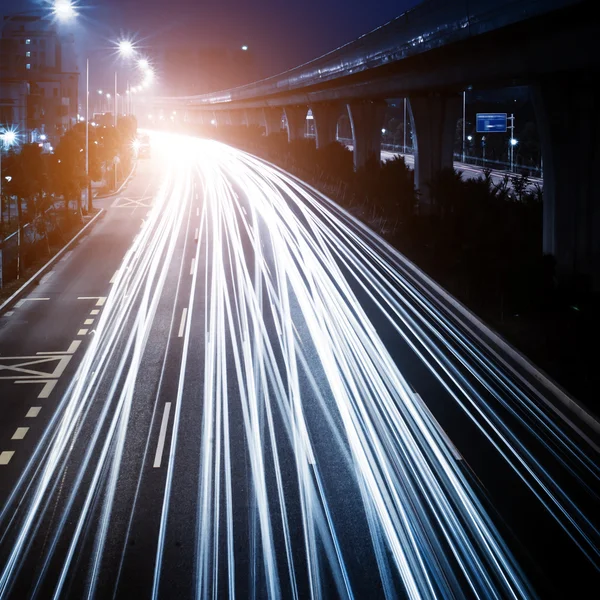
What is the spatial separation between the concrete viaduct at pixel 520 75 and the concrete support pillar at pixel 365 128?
31.3ft

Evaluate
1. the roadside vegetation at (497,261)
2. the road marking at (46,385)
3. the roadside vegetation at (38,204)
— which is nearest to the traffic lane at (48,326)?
the road marking at (46,385)

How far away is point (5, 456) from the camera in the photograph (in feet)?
40.0

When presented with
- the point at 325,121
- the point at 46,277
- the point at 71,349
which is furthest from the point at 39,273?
the point at 325,121

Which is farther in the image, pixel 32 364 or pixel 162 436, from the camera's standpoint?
pixel 32 364

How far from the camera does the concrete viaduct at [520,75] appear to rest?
19016 mm

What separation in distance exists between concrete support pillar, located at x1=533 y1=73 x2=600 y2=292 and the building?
220ft

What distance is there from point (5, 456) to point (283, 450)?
427cm

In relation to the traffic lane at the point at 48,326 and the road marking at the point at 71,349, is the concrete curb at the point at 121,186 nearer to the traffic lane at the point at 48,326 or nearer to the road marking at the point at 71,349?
the traffic lane at the point at 48,326

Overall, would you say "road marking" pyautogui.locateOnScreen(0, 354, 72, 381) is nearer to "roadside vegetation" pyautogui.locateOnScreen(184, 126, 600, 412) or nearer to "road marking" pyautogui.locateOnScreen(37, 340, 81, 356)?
"road marking" pyautogui.locateOnScreen(37, 340, 81, 356)

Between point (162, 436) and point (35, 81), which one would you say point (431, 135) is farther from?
point (35, 81)

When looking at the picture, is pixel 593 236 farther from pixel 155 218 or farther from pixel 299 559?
pixel 155 218

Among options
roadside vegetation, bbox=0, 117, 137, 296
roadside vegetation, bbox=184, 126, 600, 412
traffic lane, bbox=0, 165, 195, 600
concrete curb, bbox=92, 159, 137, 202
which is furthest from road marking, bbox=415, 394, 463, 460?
concrete curb, bbox=92, 159, 137, 202

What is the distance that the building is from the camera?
272 feet

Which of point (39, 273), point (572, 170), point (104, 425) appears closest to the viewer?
point (104, 425)
